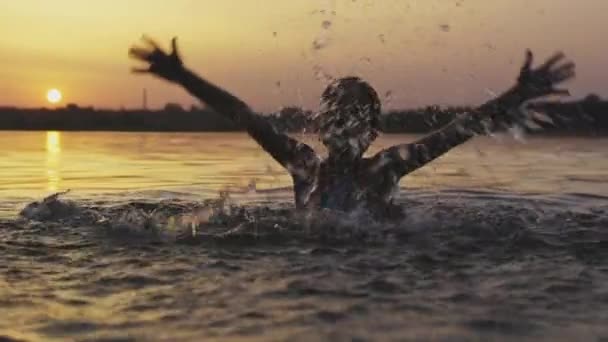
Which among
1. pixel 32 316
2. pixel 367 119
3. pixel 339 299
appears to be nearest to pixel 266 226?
pixel 367 119

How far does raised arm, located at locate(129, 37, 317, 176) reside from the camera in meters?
7.03

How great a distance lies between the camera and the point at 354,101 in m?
6.75

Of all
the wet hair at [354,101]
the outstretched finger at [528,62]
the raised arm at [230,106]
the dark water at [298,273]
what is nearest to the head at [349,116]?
the wet hair at [354,101]

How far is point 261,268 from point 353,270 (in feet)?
2.15

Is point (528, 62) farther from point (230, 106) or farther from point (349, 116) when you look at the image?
point (230, 106)

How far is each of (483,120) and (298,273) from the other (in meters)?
2.38

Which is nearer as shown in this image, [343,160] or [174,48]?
[343,160]

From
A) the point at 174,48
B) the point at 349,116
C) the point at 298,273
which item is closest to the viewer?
the point at 298,273

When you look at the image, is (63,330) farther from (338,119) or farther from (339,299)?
(338,119)

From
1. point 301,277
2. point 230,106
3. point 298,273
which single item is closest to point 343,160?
point 230,106

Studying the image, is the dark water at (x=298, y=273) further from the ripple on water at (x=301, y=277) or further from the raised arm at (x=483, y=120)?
the raised arm at (x=483, y=120)

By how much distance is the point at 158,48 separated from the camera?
7.27 m

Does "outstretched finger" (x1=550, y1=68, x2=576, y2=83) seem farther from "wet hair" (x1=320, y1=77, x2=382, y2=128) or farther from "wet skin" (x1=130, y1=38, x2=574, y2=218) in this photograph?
"wet hair" (x1=320, y1=77, x2=382, y2=128)

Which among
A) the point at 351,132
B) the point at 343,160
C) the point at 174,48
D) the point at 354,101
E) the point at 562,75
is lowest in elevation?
the point at 343,160
